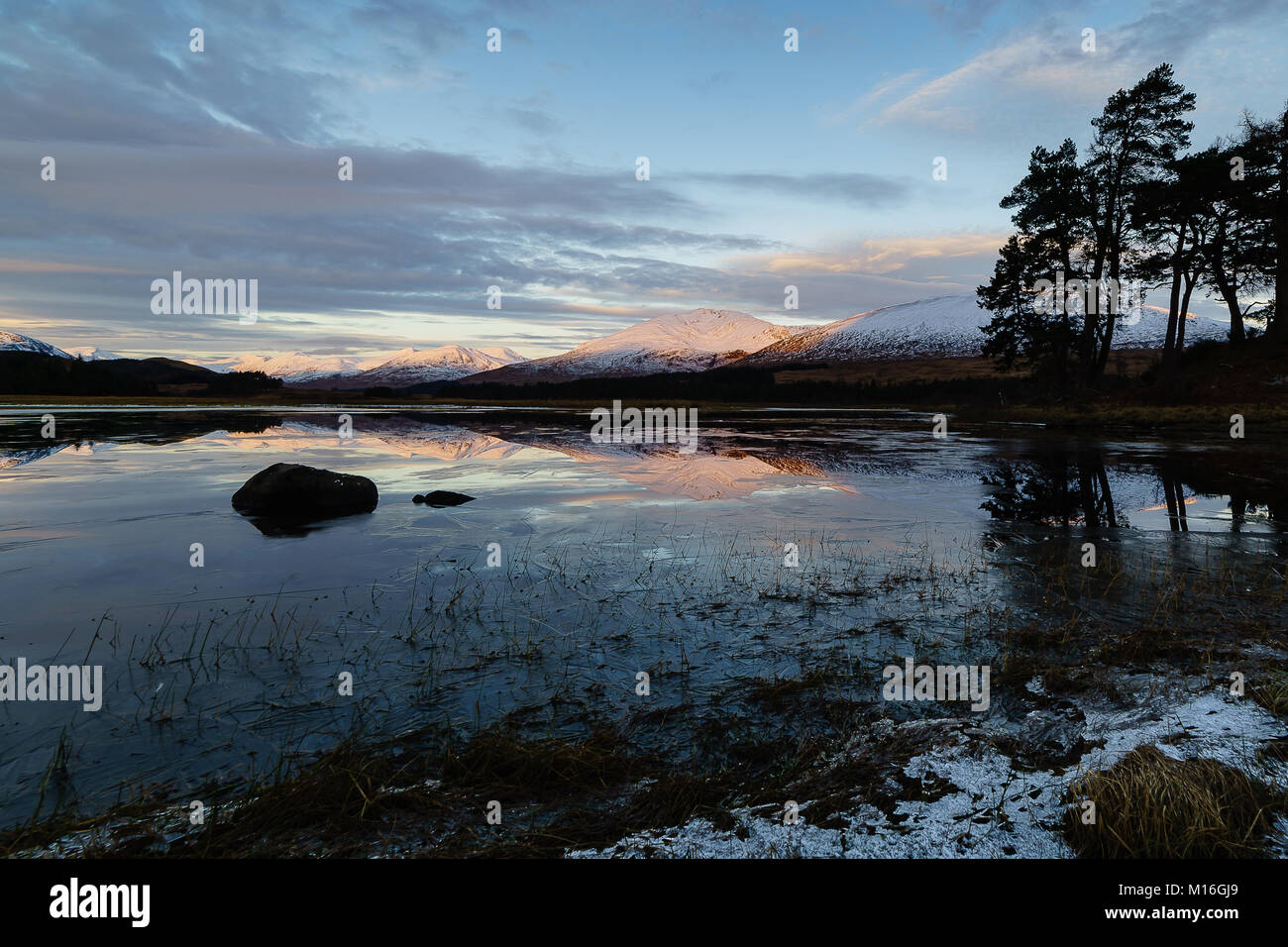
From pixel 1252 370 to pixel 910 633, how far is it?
44046mm

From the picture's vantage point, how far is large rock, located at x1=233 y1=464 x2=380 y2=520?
591 inches

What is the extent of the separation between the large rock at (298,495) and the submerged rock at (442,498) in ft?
4.84

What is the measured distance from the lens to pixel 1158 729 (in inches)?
187

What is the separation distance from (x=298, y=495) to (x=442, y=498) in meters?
3.13

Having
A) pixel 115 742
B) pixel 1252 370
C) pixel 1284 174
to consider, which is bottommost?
pixel 115 742

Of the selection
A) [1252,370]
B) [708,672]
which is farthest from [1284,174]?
[708,672]

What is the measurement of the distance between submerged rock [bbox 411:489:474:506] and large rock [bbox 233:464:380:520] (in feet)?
4.84

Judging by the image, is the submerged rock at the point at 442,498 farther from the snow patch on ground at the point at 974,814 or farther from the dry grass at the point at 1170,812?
the dry grass at the point at 1170,812

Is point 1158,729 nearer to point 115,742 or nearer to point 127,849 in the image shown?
point 127,849

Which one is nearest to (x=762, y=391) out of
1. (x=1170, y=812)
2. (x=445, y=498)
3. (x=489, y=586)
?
(x=445, y=498)

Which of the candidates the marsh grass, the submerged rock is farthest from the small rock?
the marsh grass
